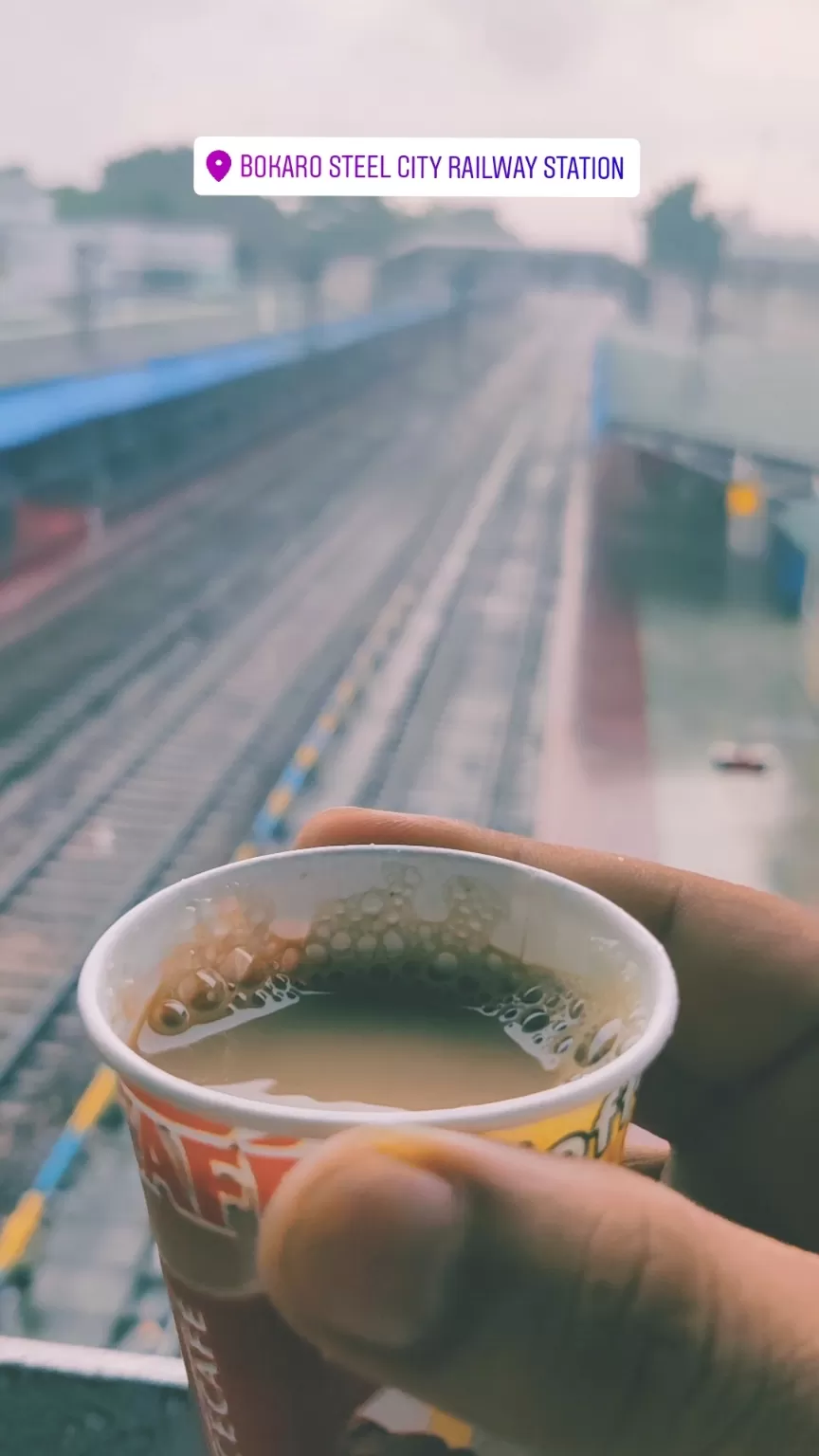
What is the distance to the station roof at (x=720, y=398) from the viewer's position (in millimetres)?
4305

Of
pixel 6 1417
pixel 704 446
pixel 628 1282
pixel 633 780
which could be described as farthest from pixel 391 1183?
pixel 704 446

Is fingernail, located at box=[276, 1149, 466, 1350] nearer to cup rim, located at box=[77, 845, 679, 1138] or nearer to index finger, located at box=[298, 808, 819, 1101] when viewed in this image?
cup rim, located at box=[77, 845, 679, 1138]

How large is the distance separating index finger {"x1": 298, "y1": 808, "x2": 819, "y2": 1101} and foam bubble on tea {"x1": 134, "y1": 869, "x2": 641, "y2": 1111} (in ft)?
0.43

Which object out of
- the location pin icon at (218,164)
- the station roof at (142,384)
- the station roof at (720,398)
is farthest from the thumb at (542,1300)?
the station roof at (142,384)

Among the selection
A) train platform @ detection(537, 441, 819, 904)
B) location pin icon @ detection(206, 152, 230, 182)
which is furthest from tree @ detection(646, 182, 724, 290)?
location pin icon @ detection(206, 152, 230, 182)

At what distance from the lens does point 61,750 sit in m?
4.18

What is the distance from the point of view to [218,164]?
1767 millimetres

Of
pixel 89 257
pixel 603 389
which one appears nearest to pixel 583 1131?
pixel 603 389

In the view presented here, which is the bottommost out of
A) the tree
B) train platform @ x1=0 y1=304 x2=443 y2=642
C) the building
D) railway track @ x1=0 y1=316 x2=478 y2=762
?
railway track @ x1=0 y1=316 x2=478 y2=762

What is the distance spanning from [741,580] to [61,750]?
3.00 meters

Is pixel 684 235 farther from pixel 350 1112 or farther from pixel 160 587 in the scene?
pixel 350 1112

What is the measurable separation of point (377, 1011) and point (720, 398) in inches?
180

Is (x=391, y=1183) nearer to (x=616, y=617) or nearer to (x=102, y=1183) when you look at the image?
(x=102, y=1183)

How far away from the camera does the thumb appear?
39cm
